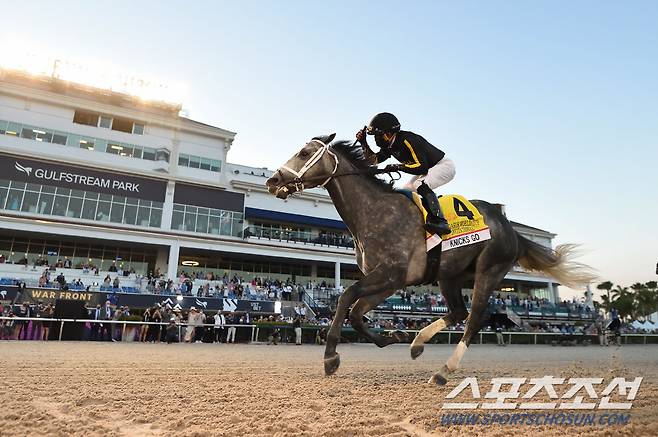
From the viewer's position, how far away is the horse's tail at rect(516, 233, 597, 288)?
6.05 metres

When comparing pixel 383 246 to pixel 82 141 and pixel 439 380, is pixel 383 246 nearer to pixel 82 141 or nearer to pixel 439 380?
pixel 439 380

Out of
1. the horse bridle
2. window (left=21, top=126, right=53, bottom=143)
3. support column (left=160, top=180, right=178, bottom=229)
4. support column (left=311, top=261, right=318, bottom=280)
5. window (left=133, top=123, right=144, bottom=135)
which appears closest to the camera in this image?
the horse bridle

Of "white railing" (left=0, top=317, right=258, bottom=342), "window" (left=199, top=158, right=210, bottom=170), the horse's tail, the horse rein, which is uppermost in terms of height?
"window" (left=199, top=158, right=210, bottom=170)

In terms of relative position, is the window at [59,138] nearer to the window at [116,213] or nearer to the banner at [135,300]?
the window at [116,213]

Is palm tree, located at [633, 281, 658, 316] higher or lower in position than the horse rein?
higher

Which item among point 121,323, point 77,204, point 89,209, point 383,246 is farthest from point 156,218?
point 383,246

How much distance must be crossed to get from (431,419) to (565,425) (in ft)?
2.73

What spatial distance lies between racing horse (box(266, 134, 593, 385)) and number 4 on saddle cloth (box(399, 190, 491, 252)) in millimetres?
83

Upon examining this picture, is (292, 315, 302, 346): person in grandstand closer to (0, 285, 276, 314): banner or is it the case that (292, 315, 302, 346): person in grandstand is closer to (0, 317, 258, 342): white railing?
(0, 317, 258, 342): white railing

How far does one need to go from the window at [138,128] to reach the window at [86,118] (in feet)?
10.2

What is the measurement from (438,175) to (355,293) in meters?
2.01

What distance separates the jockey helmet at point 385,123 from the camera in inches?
201

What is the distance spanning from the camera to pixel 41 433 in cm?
221

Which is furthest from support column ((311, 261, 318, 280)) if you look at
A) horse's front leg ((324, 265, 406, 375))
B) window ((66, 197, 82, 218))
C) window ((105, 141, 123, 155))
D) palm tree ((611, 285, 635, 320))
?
palm tree ((611, 285, 635, 320))
